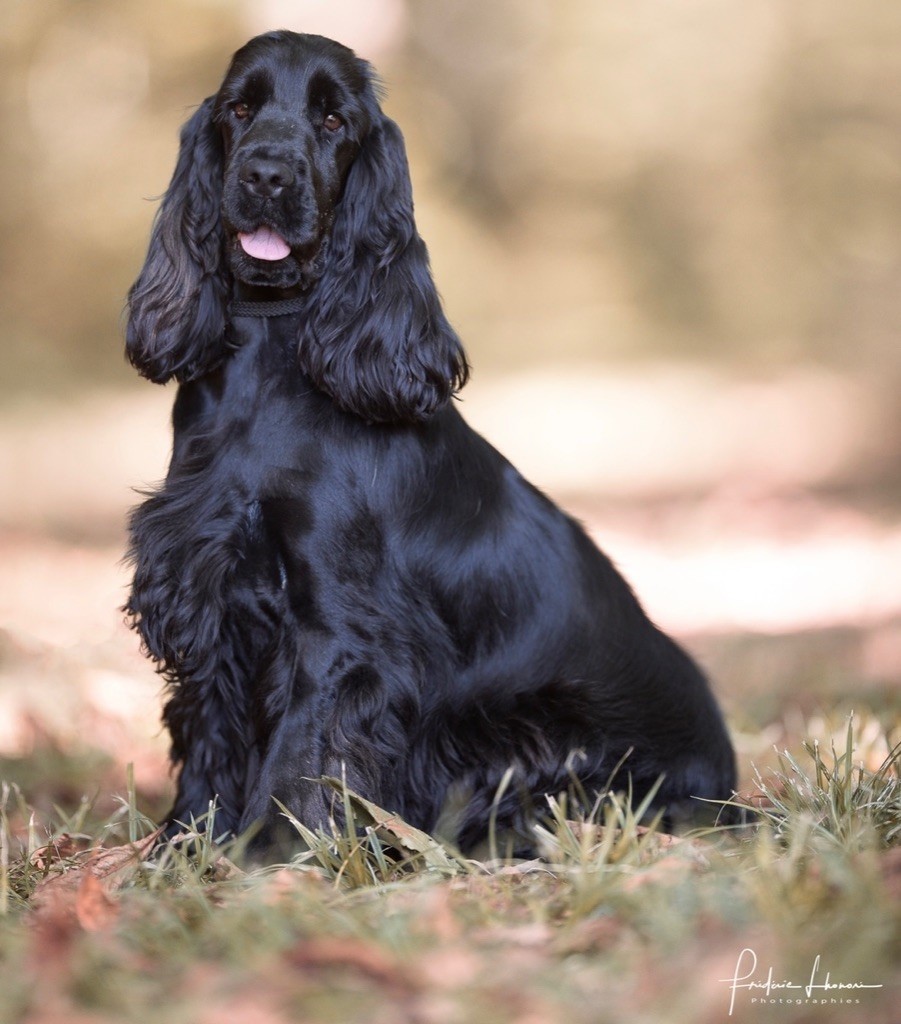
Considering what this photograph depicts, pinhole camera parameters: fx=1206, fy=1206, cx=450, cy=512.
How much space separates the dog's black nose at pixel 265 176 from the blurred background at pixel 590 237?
5.47 m

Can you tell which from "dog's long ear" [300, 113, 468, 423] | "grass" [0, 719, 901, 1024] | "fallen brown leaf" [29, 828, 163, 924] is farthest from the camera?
"dog's long ear" [300, 113, 468, 423]

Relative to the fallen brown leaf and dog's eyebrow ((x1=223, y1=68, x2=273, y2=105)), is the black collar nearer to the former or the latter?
dog's eyebrow ((x1=223, y1=68, x2=273, y2=105))

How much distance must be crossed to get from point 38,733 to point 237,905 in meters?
2.15

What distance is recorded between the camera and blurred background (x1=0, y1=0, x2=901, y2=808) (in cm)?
934

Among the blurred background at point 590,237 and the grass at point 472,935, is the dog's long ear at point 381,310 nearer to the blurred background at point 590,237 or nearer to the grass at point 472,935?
the grass at point 472,935

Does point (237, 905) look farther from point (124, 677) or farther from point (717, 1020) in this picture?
point (124, 677)

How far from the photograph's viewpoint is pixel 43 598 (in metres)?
6.09

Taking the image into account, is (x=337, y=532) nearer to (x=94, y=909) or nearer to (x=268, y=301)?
(x=268, y=301)

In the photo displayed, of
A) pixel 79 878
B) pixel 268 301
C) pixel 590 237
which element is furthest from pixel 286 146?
pixel 590 237

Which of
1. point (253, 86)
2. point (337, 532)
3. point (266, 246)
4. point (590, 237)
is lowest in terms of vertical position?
point (337, 532)

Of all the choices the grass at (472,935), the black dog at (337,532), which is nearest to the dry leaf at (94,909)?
the grass at (472,935)

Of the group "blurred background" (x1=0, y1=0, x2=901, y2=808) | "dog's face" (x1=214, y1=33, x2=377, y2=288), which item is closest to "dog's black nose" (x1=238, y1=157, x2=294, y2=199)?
"dog's face" (x1=214, y1=33, x2=377, y2=288)

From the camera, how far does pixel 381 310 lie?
274 cm

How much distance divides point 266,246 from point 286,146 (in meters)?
0.22
